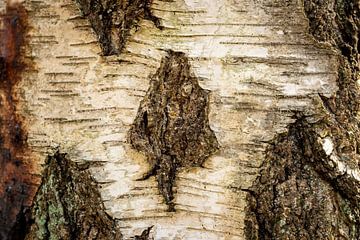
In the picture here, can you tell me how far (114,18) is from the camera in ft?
4.25

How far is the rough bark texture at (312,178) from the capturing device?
4.19 feet

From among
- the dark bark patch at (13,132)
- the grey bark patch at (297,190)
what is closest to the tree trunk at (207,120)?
the grey bark patch at (297,190)

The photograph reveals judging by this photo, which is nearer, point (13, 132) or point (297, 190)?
point (297, 190)

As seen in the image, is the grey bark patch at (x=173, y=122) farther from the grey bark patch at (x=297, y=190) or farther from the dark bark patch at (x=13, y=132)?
the dark bark patch at (x=13, y=132)

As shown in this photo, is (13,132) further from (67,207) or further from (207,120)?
(207,120)

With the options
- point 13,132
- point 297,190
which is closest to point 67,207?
point 13,132

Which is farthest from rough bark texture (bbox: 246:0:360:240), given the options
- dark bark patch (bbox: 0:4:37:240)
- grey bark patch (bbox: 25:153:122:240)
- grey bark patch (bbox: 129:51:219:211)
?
dark bark patch (bbox: 0:4:37:240)

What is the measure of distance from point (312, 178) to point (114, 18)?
56 centimetres

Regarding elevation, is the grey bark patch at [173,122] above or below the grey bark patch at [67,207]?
above

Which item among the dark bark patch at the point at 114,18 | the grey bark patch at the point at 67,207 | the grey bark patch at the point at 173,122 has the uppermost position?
the dark bark patch at the point at 114,18

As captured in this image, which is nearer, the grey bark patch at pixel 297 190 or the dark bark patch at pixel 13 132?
the grey bark patch at pixel 297 190

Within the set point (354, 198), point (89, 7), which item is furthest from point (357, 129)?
point (89, 7)

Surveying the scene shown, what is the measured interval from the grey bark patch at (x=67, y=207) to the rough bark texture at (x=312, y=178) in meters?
0.34

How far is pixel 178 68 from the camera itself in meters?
1.29
